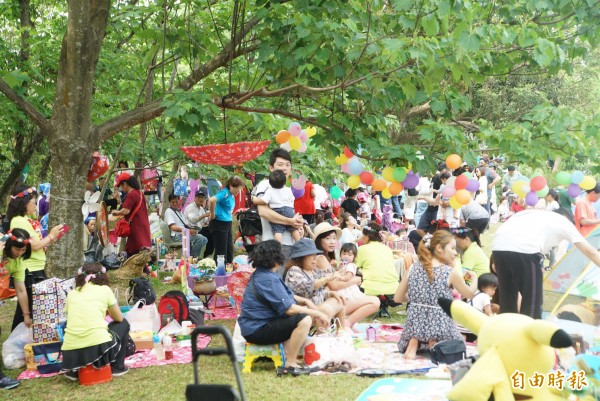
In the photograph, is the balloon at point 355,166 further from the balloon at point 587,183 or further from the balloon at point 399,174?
the balloon at point 587,183

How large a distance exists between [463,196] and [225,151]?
312 cm

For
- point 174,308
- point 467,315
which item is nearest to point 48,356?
point 174,308

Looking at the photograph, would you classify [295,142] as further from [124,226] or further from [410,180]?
[124,226]

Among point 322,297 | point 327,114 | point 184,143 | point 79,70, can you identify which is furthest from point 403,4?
point 184,143

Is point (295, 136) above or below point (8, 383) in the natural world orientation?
above

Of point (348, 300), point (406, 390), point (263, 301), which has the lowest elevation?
point (406, 390)

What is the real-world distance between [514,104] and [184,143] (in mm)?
12309

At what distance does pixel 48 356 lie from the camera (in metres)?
6.07

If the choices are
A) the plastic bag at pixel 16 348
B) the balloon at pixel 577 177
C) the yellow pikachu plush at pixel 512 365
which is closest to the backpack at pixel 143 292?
the plastic bag at pixel 16 348

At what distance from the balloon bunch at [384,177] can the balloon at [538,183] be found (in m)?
1.37

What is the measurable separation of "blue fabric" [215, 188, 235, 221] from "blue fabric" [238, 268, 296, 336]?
15.3 feet

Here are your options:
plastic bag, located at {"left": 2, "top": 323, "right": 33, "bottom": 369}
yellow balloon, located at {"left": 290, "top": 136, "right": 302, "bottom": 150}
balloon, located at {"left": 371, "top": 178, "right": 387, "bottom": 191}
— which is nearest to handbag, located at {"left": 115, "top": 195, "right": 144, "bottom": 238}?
yellow balloon, located at {"left": 290, "top": 136, "right": 302, "bottom": 150}

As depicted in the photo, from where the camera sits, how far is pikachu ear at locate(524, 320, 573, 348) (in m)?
2.81

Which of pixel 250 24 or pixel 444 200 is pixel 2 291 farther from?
pixel 444 200
